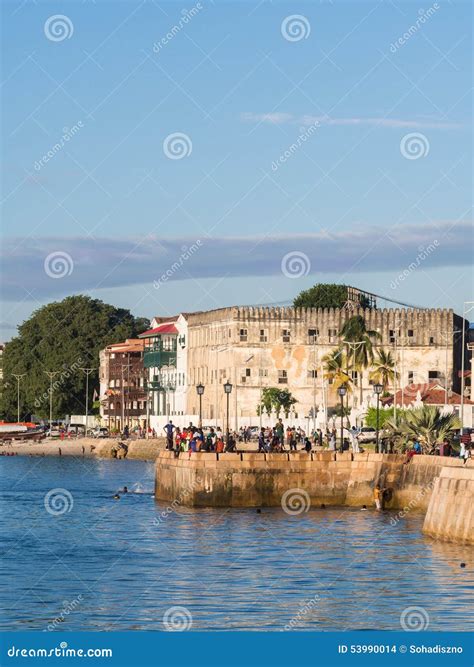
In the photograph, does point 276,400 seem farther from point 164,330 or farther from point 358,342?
point 164,330

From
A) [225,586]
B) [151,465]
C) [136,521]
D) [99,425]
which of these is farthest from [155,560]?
[99,425]

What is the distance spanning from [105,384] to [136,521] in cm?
12927

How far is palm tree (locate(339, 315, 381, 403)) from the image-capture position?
130500 mm

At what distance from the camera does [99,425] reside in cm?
18812

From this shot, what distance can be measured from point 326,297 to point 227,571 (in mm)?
120608

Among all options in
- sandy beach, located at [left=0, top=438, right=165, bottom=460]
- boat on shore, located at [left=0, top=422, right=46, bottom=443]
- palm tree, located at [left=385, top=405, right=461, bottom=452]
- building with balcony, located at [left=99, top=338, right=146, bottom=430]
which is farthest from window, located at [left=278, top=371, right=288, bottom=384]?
palm tree, located at [left=385, top=405, right=461, bottom=452]

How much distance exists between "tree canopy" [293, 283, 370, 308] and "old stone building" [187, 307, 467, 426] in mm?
20146

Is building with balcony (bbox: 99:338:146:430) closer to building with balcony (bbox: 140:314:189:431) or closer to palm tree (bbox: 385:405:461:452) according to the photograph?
building with balcony (bbox: 140:314:189:431)

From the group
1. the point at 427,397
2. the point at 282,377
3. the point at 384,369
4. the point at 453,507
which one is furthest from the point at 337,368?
the point at 453,507

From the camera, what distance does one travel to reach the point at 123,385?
18250 cm

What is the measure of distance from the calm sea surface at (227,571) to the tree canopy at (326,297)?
94.3 metres

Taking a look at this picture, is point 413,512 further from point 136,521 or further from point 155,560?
point 155,560

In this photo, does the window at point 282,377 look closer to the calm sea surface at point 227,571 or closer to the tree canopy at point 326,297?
the tree canopy at point 326,297

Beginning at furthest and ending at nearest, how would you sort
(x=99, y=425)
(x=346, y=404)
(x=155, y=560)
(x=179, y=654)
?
1. (x=99, y=425)
2. (x=346, y=404)
3. (x=155, y=560)
4. (x=179, y=654)
